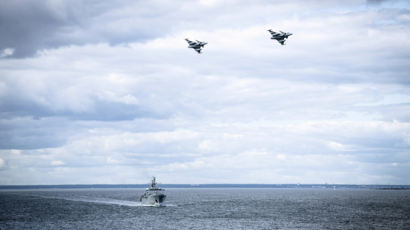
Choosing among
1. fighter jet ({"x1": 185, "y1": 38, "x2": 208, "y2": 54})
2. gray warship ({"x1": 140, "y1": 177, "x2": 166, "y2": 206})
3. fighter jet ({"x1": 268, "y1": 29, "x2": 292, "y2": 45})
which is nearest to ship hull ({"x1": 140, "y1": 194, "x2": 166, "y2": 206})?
gray warship ({"x1": 140, "y1": 177, "x2": 166, "y2": 206})

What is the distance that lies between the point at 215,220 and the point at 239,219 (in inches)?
244

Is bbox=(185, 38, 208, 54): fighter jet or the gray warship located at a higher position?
bbox=(185, 38, 208, 54): fighter jet

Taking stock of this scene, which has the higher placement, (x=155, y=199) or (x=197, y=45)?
(x=197, y=45)

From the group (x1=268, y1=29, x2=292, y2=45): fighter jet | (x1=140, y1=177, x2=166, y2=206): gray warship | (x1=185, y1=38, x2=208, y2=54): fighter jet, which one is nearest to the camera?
(x1=268, y1=29, x2=292, y2=45): fighter jet

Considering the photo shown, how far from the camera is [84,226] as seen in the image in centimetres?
8788

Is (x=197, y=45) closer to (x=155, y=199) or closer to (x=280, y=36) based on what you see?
(x=280, y=36)

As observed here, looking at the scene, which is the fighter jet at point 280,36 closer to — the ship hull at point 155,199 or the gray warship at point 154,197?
the gray warship at point 154,197

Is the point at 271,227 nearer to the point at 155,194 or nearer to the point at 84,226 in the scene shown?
the point at 84,226

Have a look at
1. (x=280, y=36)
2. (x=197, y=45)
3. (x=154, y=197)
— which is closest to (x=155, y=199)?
(x=154, y=197)

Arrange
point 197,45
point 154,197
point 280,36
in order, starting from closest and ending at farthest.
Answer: point 280,36 → point 197,45 → point 154,197

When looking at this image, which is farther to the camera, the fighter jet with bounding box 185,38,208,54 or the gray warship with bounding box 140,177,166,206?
the gray warship with bounding box 140,177,166,206

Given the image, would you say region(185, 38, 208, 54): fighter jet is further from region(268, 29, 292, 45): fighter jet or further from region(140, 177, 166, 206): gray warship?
region(140, 177, 166, 206): gray warship

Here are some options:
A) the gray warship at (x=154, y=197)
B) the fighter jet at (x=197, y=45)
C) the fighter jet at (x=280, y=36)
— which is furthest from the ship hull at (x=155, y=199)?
the fighter jet at (x=280, y=36)

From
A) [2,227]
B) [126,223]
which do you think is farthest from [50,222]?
[126,223]
